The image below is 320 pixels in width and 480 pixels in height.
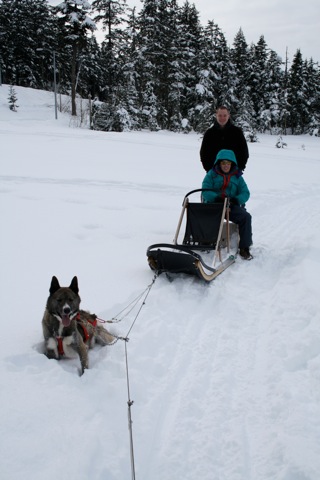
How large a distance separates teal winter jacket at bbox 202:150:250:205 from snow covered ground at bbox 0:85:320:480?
0.91m

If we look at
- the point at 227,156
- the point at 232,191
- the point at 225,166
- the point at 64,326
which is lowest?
the point at 64,326

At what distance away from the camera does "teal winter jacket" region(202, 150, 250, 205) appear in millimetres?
5828

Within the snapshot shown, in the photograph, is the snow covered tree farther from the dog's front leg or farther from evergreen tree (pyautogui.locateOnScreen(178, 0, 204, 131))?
the dog's front leg

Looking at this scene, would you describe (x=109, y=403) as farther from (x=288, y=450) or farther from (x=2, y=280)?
(x=2, y=280)

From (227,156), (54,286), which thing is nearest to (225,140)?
(227,156)

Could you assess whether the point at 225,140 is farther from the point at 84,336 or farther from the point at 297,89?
the point at 297,89

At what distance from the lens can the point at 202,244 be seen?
559 cm

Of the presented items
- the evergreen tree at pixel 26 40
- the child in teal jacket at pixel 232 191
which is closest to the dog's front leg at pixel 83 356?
the child in teal jacket at pixel 232 191

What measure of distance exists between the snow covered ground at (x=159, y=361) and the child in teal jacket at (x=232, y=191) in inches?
15.0

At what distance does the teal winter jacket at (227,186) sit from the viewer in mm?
5828

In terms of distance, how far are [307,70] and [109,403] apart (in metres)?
44.2

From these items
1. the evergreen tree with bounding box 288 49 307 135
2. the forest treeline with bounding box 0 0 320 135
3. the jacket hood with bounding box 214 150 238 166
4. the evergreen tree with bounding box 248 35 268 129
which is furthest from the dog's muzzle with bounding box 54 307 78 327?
the evergreen tree with bounding box 288 49 307 135

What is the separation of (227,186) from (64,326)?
3715 millimetres

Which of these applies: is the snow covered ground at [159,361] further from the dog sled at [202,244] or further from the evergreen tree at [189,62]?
the evergreen tree at [189,62]
